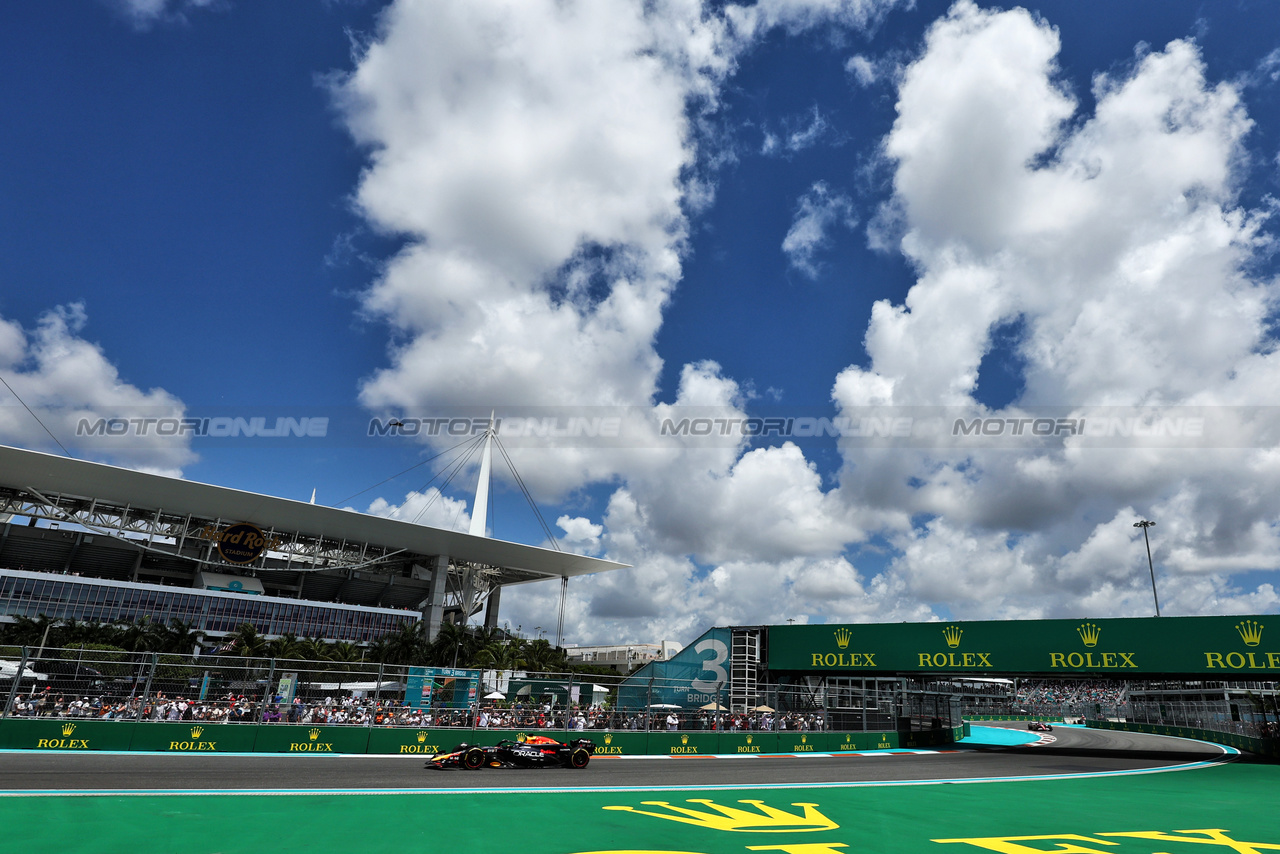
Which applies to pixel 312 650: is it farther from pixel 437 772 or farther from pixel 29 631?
pixel 437 772

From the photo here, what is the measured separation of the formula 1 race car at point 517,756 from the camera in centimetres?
1753

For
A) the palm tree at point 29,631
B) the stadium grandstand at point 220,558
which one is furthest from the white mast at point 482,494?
the palm tree at point 29,631

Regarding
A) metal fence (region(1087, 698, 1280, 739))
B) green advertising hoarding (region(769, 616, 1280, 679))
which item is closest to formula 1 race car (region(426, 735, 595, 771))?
green advertising hoarding (region(769, 616, 1280, 679))

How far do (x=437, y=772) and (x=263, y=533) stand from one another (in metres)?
62.5

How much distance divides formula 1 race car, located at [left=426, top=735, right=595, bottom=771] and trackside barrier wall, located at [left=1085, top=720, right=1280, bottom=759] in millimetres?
32738

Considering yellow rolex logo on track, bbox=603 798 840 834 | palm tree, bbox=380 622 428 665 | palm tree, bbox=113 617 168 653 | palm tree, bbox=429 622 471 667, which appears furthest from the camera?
palm tree, bbox=429 622 471 667

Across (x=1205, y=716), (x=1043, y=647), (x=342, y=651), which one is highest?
(x=1043, y=647)

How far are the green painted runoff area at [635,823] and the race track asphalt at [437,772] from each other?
1.58 metres

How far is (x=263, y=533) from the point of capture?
69.6 metres

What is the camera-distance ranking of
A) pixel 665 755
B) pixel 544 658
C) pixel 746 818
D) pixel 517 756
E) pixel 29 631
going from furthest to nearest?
pixel 544 658 → pixel 29 631 → pixel 665 755 → pixel 517 756 → pixel 746 818

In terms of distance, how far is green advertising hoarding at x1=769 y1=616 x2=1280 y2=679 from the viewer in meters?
27.1

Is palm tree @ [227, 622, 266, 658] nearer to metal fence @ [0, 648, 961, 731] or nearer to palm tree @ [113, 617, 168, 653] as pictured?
palm tree @ [113, 617, 168, 653]

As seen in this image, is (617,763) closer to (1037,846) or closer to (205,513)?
(1037,846)

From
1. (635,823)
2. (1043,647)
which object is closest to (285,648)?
(1043,647)
